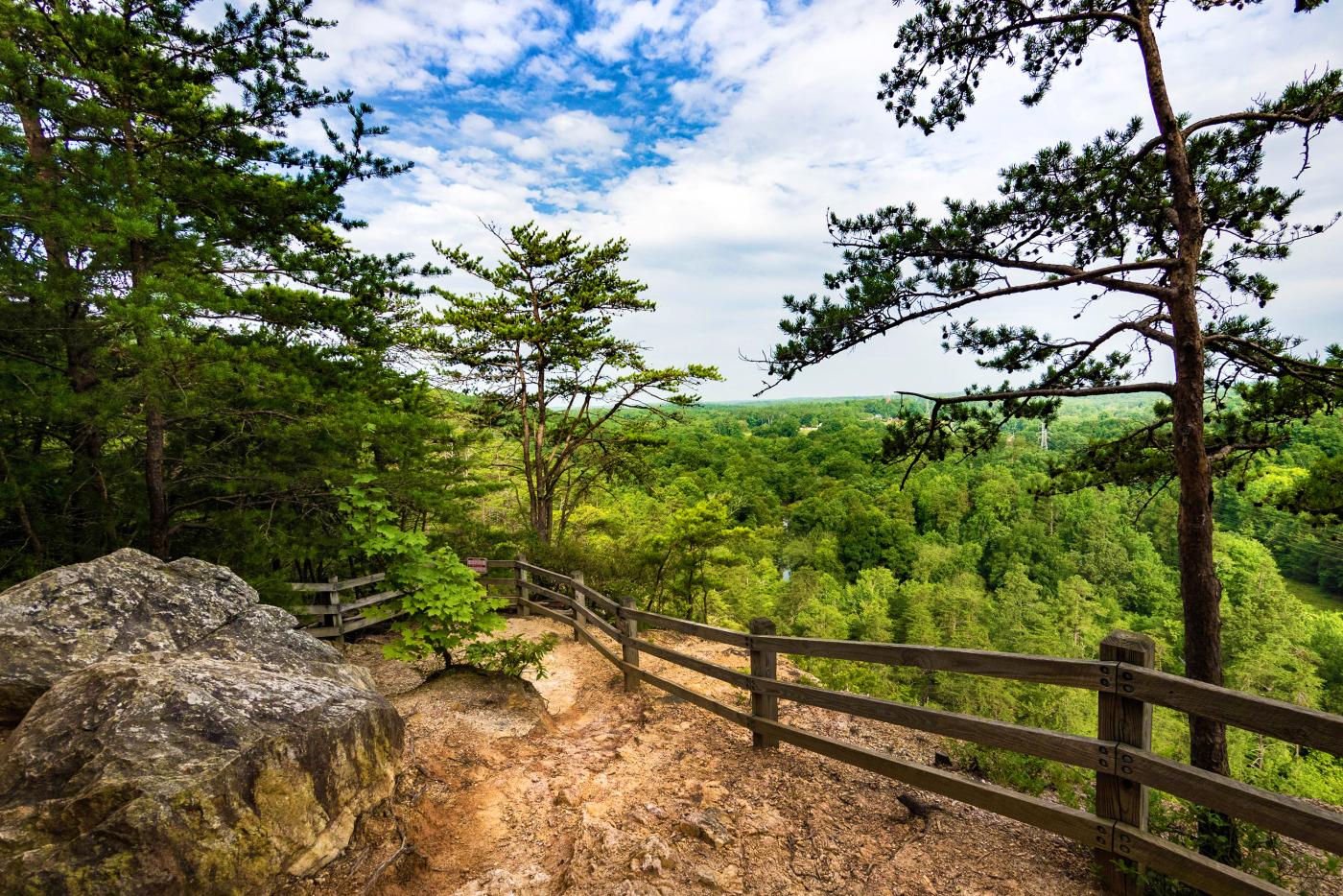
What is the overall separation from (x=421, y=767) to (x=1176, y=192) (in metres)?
7.54

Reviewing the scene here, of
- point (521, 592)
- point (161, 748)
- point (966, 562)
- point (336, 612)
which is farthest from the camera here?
point (966, 562)

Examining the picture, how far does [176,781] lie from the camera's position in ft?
7.72

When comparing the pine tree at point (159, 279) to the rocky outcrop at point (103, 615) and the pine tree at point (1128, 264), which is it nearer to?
the rocky outcrop at point (103, 615)

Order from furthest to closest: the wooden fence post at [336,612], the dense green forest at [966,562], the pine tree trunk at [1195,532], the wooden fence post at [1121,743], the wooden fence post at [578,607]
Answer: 1. the dense green forest at [966,562]
2. the wooden fence post at [336,612]
3. the wooden fence post at [578,607]
4. the pine tree trunk at [1195,532]
5. the wooden fence post at [1121,743]

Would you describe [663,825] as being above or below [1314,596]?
above

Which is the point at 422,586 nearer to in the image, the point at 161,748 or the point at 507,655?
the point at 507,655

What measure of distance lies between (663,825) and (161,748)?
8.53 ft

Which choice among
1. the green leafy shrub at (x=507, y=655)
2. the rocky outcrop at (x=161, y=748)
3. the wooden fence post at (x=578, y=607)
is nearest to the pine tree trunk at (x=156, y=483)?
the rocky outcrop at (x=161, y=748)

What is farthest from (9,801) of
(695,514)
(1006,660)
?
(695,514)

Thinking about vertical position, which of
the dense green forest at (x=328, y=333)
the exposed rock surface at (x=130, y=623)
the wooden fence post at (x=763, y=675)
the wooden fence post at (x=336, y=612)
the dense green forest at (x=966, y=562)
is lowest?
the dense green forest at (x=966, y=562)

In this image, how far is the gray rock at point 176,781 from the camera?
7.10 feet

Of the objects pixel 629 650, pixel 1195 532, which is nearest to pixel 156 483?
pixel 629 650

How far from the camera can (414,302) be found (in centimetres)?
1334

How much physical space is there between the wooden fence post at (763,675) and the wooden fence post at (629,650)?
2033 millimetres
